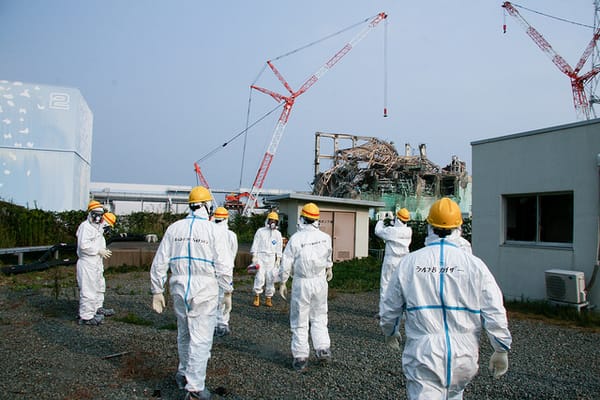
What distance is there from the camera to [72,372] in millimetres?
5391

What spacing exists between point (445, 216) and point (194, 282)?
2.71m

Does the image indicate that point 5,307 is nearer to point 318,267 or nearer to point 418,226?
point 318,267

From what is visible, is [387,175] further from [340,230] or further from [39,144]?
[39,144]

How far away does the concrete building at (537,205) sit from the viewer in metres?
9.00

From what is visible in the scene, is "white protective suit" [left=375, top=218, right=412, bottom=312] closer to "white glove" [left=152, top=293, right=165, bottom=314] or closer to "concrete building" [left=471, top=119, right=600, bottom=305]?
"concrete building" [left=471, top=119, right=600, bottom=305]

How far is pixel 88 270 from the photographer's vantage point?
789 cm

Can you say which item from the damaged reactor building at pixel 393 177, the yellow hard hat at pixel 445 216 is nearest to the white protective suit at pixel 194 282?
the yellow hard hat at pixel 445 216

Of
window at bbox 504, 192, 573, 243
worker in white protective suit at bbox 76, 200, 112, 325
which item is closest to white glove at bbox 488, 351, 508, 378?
worker in white protective suit at bbox 76, 200, 112, 325

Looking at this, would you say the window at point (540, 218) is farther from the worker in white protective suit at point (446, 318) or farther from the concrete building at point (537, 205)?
the worker in white protective suit at point (446, 318)

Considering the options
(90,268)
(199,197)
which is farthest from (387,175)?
(199,197)

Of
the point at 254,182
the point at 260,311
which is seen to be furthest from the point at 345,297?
the point at 254,182

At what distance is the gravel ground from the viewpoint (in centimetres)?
495

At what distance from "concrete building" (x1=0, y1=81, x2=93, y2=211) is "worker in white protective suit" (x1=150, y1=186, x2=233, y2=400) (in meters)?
23.6

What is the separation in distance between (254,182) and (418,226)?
2532 centimetres
